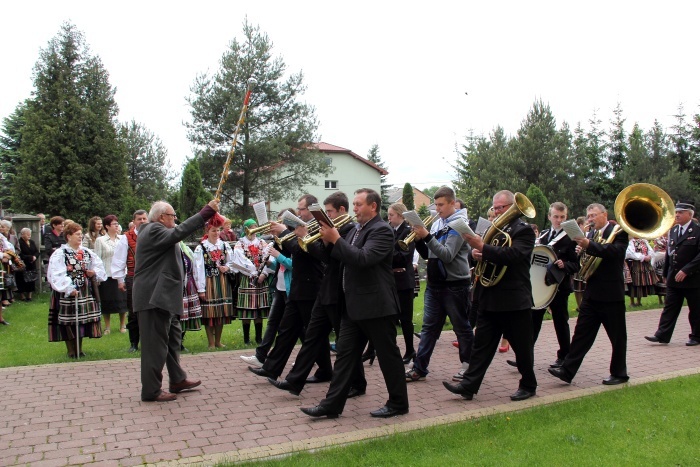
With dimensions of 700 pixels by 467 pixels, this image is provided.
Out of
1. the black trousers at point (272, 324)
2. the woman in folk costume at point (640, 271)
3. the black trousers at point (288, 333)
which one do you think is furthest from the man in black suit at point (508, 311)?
the woman in folk costume at point (640, 271)

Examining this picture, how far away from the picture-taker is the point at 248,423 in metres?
5.29

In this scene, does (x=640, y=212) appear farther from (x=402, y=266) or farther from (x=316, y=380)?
(x=316, y=380)

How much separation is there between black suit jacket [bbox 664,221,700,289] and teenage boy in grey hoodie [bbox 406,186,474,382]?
156 inches

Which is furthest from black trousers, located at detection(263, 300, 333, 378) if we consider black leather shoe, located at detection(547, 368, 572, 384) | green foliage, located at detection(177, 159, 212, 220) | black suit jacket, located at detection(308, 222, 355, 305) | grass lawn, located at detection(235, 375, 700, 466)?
green foliage, located at detection(177, 159, 212, 220)

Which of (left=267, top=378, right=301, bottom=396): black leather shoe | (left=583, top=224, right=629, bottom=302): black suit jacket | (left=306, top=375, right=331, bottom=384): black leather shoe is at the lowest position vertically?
(left=306, top=375, right=331, bottom=384): black leather shoe

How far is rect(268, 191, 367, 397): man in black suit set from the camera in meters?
5.83

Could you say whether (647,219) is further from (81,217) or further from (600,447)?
(81,217)

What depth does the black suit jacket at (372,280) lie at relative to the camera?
5.09 m

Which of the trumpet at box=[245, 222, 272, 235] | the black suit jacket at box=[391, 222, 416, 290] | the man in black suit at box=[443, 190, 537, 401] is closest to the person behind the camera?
the man in black suit at box=[443, 190, 537, 401]

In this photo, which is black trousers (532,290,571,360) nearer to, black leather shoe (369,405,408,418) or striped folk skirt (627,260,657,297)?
black leather shoe (369,405,408,418)

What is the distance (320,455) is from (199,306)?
4343mm

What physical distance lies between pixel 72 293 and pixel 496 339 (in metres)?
5.45

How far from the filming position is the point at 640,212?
637 cm

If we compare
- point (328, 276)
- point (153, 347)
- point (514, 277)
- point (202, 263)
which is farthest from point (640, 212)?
point (202, 263)
